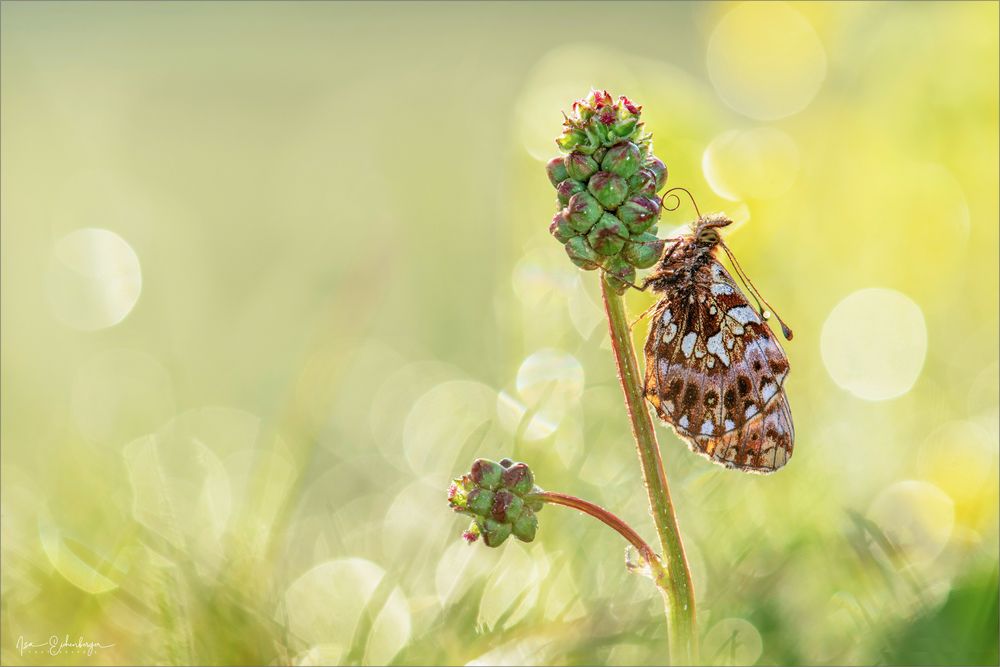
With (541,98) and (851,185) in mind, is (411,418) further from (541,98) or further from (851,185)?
(851,185)

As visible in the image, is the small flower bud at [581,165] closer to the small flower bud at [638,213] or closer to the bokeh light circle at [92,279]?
the small flower bud at [638,213]

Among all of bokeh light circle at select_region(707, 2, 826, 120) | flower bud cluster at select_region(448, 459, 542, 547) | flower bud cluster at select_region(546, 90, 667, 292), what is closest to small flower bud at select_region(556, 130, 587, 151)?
flower bud cluster at select_region(546, 90, 667, 292)

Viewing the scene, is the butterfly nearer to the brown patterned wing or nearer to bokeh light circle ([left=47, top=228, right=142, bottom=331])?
the brown patterned wing

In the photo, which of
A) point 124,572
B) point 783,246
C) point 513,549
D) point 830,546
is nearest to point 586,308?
point 783,246

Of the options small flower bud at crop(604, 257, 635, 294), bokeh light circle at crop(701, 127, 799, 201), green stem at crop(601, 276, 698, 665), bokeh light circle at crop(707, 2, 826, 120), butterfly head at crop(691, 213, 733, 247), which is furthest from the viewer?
bokeh light circle at crop(707, 2, 826, 120)

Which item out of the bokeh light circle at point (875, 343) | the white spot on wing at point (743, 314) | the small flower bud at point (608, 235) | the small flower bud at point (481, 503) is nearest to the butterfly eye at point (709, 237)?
the white spot on wing at point (743, 314)

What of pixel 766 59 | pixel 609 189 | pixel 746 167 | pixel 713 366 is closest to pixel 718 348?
pixel 713 366
